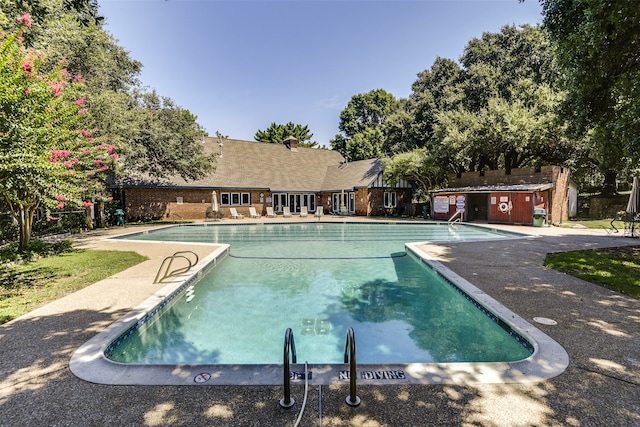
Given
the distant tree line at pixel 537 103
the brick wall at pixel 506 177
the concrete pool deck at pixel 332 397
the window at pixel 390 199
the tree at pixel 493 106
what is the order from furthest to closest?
the window at pixel 390 199 < the tree at pixel 493 106 < the brick wall at pixel 506 177 < the distant tree line at pixel 537 103 < the concrete pool deck at pixel 332 397

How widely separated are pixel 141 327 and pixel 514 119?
2391 centimetres

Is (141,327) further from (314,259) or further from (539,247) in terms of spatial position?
(539,247)

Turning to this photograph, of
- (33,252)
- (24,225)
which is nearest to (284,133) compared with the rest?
(24,225)

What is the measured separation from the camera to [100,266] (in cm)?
864

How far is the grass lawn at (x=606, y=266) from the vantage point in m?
6.61

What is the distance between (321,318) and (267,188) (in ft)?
77.9

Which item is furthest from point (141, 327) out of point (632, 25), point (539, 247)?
point (632, 25)

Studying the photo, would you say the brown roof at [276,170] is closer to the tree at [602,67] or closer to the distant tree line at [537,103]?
the distant tree line at [537,103]

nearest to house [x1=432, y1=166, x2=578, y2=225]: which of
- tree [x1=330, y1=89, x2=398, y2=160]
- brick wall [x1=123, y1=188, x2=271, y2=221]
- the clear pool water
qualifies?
the clear pool water

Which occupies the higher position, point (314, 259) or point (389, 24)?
point (389, 24)

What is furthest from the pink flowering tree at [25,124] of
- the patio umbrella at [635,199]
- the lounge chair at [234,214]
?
the patio umbrella at [635,199]

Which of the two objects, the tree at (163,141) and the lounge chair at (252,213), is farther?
the lounge chair at (252,213)

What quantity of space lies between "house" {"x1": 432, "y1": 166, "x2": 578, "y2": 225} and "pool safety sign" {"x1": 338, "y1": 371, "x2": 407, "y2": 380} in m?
19.2

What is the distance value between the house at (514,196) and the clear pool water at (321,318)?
1256 cm
